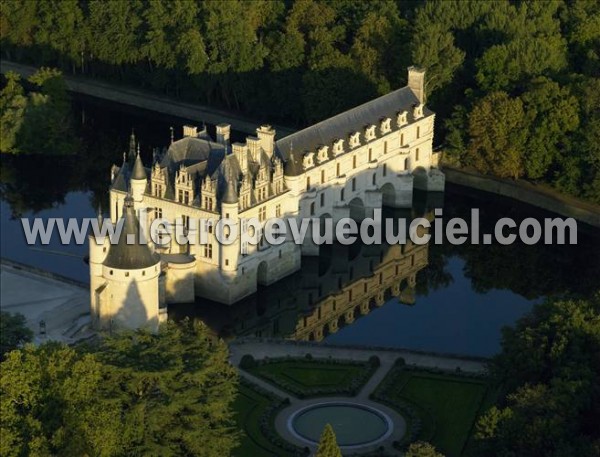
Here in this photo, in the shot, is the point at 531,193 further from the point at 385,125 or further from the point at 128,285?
the point at 128,285

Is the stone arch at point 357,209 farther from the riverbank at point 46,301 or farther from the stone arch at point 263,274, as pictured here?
the riverbank at point 46,301

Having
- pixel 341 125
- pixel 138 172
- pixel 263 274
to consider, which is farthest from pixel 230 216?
pixel 341 125

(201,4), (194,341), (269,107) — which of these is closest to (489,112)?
(269,107)

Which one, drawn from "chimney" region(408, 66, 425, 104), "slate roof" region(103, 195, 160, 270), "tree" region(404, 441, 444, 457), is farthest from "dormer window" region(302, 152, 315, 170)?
"tree" region(404, 441, 444, 457)

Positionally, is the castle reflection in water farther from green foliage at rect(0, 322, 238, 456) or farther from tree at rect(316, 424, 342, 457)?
tree at rect(316, 424, 342, 457)

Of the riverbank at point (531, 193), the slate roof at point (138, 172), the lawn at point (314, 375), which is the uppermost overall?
the slate roof at point (138, 172)

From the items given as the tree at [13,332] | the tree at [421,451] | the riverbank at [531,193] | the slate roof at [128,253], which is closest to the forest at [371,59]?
the riverbank at [531,193]
